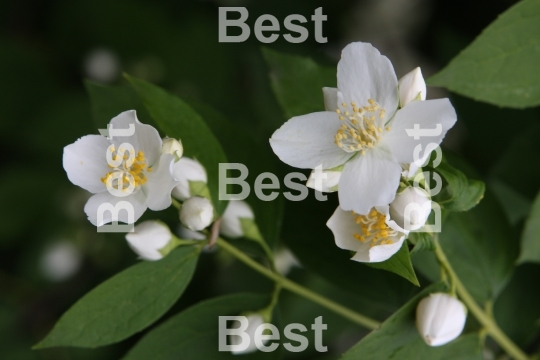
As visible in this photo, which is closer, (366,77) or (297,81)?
(366,77)

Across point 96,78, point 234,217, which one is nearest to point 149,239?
point 234,217

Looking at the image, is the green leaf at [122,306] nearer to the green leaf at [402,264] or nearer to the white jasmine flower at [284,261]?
the green leaf at [402,264]

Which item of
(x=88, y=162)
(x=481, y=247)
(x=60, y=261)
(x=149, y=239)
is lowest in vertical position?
(x=60, y=261)

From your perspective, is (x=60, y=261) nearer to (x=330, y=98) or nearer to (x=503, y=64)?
(x=330, y=98)

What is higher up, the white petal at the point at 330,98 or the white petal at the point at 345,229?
the white petal at the point at 330,98

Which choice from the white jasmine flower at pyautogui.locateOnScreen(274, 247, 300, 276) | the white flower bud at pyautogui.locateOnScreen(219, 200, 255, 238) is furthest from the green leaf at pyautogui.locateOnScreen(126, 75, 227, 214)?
the white jasmine flower at pyautogui.locateOnScreen(274, 247, 300, 276)

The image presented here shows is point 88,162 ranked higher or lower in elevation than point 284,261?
higher

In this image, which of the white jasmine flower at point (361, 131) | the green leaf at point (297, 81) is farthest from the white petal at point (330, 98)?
the green leaf at point (297, 81)
